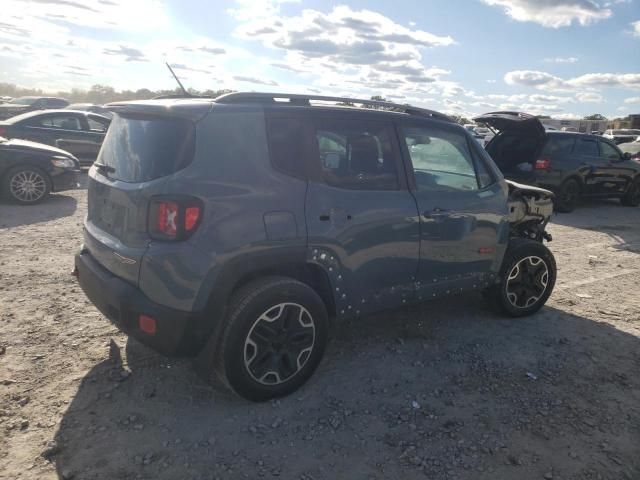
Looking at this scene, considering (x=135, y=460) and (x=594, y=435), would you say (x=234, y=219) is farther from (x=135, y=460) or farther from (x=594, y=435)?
(x=594, y=435)

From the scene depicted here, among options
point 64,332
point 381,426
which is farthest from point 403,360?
point 64,332

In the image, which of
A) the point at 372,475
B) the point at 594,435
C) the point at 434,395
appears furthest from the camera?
the point at 434,395

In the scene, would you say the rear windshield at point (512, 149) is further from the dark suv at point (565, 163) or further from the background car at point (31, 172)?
the background car at point (31, 172)

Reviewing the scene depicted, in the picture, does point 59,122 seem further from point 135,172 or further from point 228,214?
point 228,214

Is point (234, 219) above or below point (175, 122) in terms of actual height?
below

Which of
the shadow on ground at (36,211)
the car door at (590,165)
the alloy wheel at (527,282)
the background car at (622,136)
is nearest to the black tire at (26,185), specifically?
the shadow on ground at (36,211)

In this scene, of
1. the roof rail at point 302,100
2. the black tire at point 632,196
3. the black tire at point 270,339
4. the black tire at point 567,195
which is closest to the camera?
the black tire at point 270,339

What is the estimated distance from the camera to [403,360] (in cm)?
370

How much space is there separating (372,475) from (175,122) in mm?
2194

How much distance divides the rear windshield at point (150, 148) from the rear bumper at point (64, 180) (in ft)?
20.4

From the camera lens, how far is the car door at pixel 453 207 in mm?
3676

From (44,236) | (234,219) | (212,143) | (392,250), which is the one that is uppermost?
(212,143)

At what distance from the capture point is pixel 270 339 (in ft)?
9.86

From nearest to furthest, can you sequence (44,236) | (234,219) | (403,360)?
(234,219) → (403,360) → (44,236)
